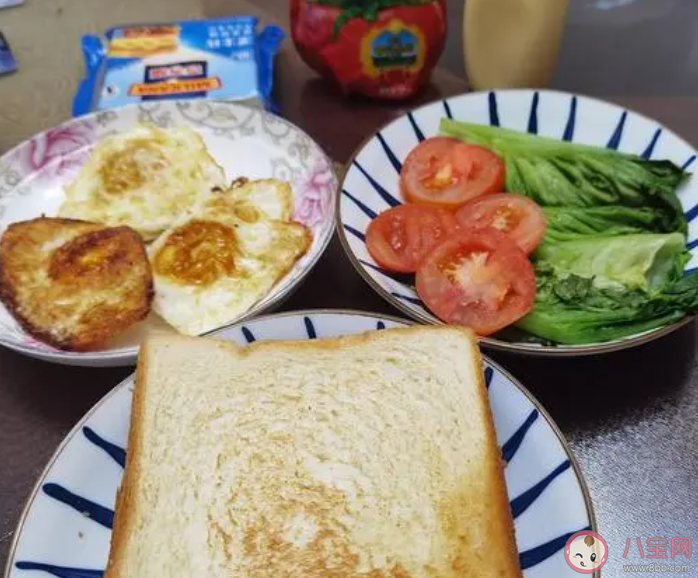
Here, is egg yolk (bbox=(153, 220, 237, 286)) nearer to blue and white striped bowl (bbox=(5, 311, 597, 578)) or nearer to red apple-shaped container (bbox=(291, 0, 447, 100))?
blue and white striped bowl (bbox=(5, 311, 597, 578))

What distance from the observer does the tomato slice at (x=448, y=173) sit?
1.77m

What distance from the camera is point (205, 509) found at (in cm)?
109

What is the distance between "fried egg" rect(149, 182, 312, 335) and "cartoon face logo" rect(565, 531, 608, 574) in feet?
2.86

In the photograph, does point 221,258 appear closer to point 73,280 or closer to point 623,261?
point 73,280

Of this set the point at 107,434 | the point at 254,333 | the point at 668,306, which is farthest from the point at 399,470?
the point at 668,306

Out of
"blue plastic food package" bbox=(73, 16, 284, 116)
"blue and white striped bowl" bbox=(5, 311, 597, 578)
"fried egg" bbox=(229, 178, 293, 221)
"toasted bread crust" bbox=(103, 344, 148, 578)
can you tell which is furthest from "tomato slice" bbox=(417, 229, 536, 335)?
"blue plastic food package" bbox=(73, 16, 284, 116)

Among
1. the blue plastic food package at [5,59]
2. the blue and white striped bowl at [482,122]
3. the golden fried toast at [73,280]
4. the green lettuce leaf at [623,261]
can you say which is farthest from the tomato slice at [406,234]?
the blue plastic food package at [5,59]

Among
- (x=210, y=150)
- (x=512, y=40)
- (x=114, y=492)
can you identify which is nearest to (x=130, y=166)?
(x=210, y=150)

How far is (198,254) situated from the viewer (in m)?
1.65

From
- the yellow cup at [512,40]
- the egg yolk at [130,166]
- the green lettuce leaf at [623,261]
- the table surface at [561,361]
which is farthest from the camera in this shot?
the yellow cup at [512,40]

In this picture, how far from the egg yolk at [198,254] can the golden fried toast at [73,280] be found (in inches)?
2.4

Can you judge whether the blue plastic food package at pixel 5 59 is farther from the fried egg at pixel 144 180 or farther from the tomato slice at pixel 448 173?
the tomato slice at pixel 448 173

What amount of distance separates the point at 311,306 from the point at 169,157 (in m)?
0.68

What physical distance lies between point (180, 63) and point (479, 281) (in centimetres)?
145
